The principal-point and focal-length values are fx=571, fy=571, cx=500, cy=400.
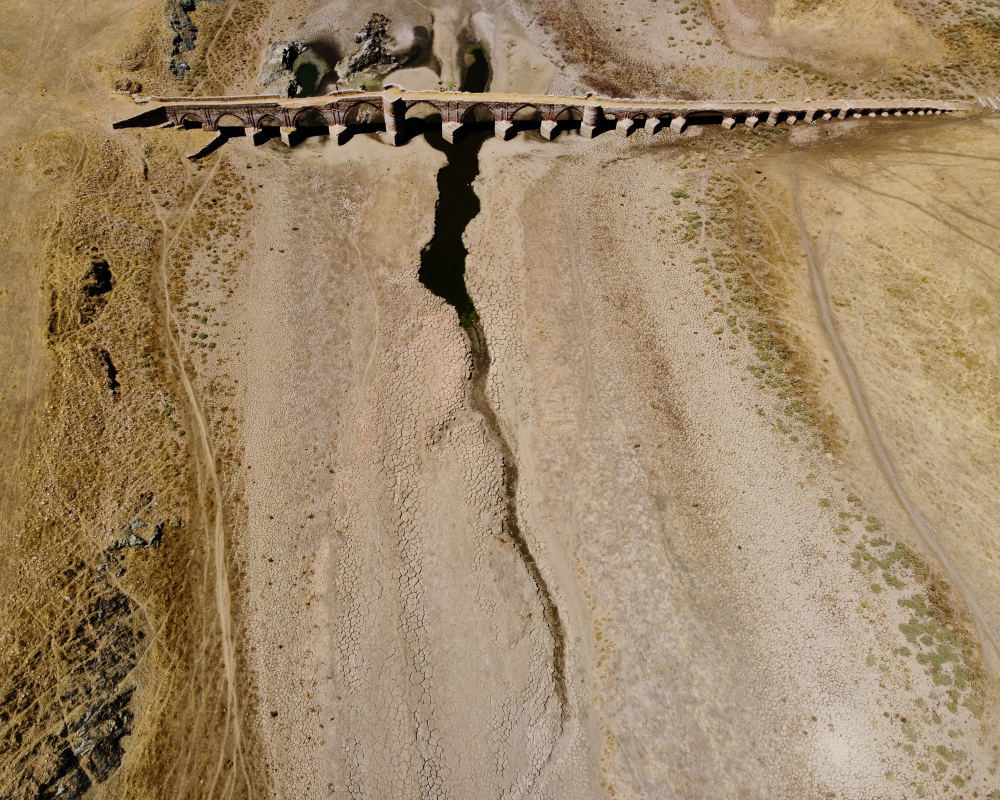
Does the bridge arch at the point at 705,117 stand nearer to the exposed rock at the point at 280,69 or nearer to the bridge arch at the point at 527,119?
the bridge arch at the point at 527,119

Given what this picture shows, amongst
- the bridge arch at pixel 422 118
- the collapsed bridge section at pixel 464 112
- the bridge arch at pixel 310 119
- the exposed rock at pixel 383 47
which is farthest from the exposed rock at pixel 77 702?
the exposed rock at pixel 383 47

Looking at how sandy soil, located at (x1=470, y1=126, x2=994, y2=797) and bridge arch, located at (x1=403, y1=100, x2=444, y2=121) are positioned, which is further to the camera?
bridge arch, located at (x1=403, y1=100, x2=444, y2=121)

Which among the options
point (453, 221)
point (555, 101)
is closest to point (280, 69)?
point (453, 221)

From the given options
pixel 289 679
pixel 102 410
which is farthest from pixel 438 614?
pixel 102 410

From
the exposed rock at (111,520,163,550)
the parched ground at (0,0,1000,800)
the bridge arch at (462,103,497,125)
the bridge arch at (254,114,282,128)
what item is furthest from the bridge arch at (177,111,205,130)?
the exposed rock at (111,520,163,550)

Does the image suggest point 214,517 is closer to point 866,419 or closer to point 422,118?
point 422,118

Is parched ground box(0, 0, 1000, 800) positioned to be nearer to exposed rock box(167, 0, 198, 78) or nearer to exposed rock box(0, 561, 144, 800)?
exposed rock box(0, 561, 144, 800)
